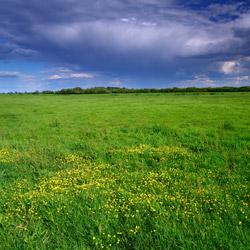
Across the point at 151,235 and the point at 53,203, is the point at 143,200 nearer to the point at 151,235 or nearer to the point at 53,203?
the point at 151,235

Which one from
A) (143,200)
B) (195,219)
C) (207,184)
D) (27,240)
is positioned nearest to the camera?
(27,240)

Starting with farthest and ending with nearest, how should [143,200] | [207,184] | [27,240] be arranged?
1. [207,184]
2. [143,200]
3. [27,240]

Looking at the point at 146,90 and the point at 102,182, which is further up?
the point at 146,90

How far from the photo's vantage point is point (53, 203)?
459 cm

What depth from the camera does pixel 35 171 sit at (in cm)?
641

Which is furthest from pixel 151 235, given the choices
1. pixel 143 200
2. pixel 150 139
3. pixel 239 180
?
pixel 150 139

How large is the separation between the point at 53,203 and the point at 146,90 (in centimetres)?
11227

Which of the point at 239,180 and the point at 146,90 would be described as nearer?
the point at 239,180

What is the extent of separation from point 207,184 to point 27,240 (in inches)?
191

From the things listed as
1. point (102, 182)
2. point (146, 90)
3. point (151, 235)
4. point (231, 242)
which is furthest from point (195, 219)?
point (146, 90)

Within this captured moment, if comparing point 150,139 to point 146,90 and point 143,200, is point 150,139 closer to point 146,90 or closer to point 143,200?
point 143,200

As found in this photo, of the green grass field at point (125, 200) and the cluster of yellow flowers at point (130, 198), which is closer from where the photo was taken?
the green grass field at point (125, 200)

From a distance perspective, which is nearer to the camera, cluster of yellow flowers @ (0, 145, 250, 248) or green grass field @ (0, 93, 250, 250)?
green grass field @ (0, 93, 250, 250)

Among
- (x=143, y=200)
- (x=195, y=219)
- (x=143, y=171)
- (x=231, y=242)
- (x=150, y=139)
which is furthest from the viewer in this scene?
(x=150, y=139)
